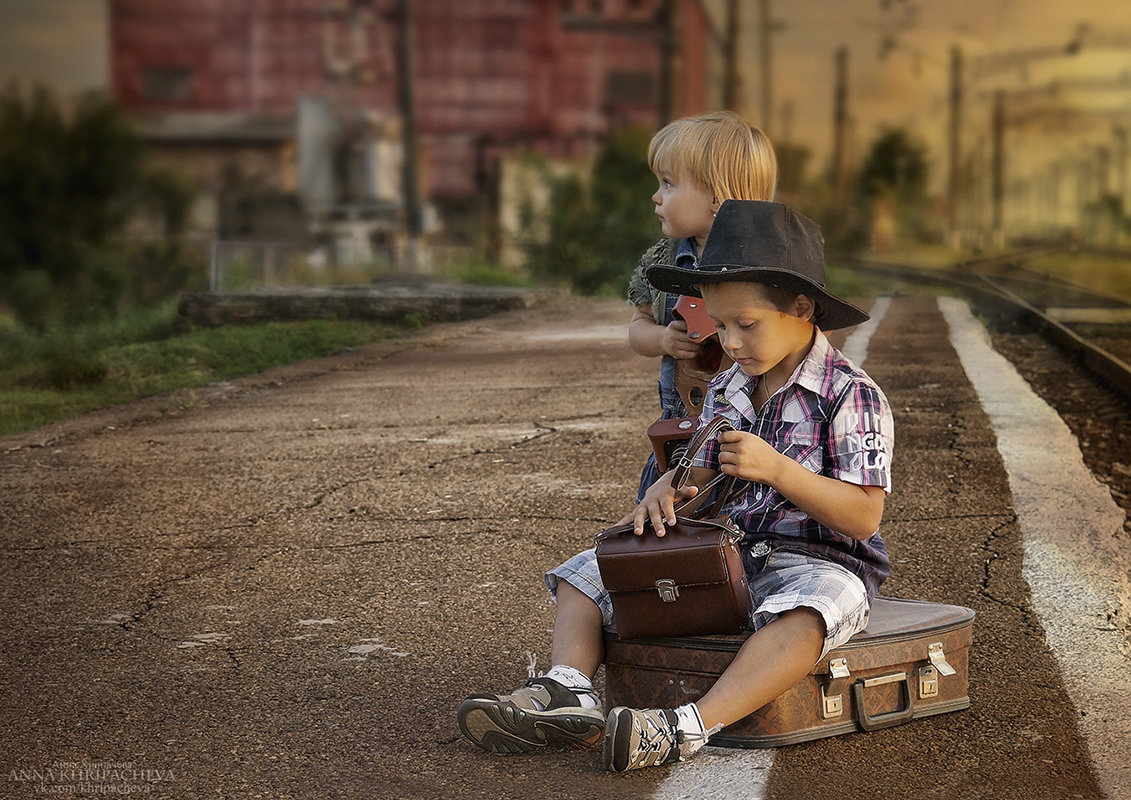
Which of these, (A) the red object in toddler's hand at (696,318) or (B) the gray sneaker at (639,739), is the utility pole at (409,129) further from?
(B) the gray sneaker at (639,739)

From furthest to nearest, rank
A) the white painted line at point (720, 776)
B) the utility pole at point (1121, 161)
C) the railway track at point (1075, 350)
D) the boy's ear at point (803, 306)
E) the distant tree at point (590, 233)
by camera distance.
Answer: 1. the utility pole at point (1121, 161)
2. the distant tree at point (590, 233)
3. the railway track at point (1075, 350)
4. the boy's ear at point (803, 306)
5. the white painted line at point (720, 776)

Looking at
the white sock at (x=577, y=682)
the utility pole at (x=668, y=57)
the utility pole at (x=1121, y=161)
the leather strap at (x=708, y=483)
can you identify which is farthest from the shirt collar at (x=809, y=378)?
the utility pole at (x=1121, y=161)

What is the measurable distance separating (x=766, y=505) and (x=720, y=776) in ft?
2.11

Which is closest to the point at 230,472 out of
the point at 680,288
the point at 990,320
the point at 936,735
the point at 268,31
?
the point at 680,288

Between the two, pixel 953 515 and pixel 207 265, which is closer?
pixel 953 515

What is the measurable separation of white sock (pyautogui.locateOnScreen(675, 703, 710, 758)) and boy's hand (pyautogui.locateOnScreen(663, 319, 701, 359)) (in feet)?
3.38

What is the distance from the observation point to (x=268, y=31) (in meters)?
49.7

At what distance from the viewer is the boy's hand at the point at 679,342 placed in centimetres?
380

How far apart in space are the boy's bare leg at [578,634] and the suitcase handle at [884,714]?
1.91ft

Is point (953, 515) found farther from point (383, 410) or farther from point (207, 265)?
point (207, 265)

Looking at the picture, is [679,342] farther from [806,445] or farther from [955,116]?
[955,116]

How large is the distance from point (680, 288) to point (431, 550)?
203 cm

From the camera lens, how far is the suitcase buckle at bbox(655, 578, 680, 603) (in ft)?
10.5

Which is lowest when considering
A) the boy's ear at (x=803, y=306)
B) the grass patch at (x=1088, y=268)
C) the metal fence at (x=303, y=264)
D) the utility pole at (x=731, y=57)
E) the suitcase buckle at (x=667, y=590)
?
the grass patch at (x=1088, y=268)
